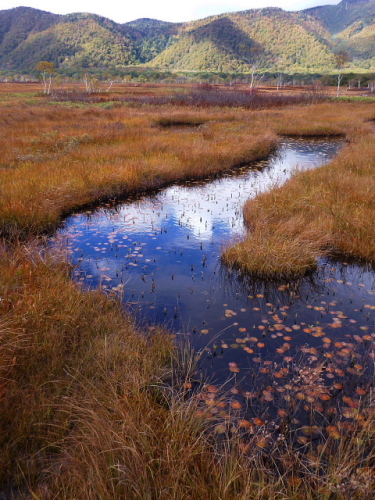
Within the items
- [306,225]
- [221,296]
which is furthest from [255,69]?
[221,296]

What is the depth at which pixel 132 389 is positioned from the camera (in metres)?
3.29

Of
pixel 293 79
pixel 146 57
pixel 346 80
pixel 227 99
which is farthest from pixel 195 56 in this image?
pixel 227 99

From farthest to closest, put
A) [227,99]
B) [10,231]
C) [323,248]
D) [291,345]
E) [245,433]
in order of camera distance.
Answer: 1. [227,99]
2. [10,231]
3. [323,248]
4. [291,345]
5. [245,433]

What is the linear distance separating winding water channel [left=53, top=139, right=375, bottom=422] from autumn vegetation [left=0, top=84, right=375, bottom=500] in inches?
14.1

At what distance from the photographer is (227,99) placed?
35469mm

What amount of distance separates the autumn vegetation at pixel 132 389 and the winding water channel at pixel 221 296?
0.36 metres

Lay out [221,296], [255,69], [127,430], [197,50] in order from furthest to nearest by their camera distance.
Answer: [197,50], [255,69], [221,296], [127,430]

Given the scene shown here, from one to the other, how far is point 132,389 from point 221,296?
112 inches

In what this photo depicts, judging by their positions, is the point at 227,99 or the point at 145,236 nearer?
the point at 145,236

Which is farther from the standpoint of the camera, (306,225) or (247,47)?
(247,47)

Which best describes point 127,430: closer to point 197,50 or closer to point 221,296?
point 221,296

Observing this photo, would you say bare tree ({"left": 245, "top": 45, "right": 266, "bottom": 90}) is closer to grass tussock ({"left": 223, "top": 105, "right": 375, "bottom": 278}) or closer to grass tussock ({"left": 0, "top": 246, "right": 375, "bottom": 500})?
grass tussock ({"left": 223, "top": 105, "right": 375, "bottom": 278})

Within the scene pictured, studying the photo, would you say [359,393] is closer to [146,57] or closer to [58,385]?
[58,385]

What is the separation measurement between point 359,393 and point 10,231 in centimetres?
740
